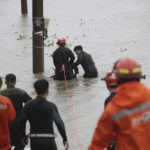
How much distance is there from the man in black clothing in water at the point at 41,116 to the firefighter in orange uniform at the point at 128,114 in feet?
5.42

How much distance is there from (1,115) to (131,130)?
247 cm

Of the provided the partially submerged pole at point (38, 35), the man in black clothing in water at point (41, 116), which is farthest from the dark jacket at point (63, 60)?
the man in black clothing in water at point (41, 116)

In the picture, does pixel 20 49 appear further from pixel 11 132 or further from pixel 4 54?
pixel 11 132

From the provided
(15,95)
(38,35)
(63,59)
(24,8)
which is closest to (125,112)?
(15,95)

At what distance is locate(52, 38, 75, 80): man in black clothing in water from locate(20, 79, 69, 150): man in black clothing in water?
727cm

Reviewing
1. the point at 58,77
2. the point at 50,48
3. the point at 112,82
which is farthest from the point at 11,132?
the point at 50,48

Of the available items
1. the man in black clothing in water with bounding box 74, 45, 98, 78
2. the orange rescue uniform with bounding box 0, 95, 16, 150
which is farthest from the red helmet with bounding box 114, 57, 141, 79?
the man in black clothing in water with bounding box 74, 45, 98, 78

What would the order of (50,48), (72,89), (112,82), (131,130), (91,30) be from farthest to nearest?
(91,30) → (50,48) → (72,89) → (112,82) → (131,130)

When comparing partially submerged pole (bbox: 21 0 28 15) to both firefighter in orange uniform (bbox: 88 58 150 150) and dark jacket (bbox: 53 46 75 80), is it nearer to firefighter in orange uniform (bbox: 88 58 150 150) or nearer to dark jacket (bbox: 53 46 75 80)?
dark jacket (bbox: 53 46 75 80)

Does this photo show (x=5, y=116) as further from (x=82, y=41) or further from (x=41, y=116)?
(x=82, y=41)

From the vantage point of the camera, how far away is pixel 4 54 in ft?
57.6

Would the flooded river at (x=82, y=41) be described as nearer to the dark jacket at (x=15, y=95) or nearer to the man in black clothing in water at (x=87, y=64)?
the man in black clothing in water at (x=87, y=64)

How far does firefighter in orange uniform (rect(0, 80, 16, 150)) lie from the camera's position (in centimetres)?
525

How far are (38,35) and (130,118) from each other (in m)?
10.1
